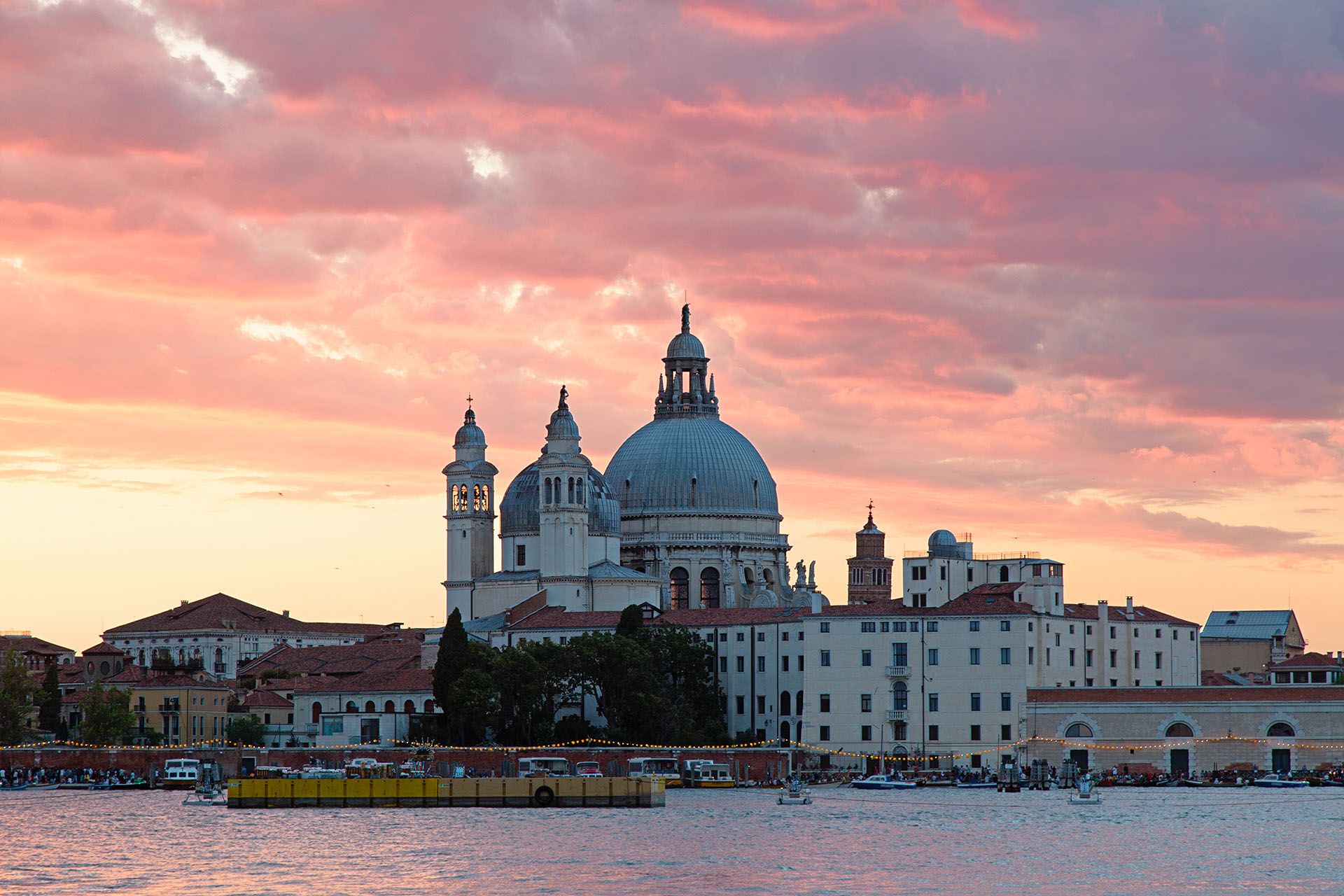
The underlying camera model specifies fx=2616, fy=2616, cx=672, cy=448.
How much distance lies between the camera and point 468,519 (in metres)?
127

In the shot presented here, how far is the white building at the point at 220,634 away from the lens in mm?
155625

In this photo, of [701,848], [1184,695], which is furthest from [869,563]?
[701,848]

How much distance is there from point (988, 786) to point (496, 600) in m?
31.2

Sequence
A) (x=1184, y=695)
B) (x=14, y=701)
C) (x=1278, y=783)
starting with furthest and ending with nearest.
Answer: (x=14, y=701), (x=1184, y=695), (x=1278, y=783)

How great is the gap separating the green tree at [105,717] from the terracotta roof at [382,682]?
Answer: 29.9ft

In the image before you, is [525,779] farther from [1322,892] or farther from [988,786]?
[1322,892]

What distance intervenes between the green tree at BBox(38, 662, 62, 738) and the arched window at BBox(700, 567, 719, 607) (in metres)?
31.3

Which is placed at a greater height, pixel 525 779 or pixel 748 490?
pixel 748 490

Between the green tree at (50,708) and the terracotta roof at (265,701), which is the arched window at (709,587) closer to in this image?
the terracotta roof at (265,701)

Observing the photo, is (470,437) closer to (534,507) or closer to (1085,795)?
(534,507)

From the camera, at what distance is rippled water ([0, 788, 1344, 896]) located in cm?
5959

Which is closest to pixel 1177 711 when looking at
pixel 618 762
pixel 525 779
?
pixel 618 762

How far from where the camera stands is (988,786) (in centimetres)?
10150

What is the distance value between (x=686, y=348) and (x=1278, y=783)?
46359mm
